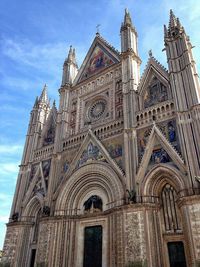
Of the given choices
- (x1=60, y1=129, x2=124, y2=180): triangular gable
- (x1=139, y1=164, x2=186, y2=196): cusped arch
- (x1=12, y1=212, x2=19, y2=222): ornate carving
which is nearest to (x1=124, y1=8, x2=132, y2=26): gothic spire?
(x1=60, y1=129, x2=124, y2=180): triangular gable

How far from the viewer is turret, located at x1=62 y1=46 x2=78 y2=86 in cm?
2544

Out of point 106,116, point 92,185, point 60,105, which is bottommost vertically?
point 92,185

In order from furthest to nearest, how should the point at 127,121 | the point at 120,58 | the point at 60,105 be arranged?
1. the point at 60,105
2. the point at 120,58
3. the point at 127,121

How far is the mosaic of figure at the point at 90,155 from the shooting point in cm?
1844

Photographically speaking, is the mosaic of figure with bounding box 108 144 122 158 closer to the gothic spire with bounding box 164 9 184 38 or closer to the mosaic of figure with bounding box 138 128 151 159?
the mosaic of figure with bounding box 138 128 151 159

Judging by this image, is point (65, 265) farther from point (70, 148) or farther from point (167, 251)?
point (70, 148)

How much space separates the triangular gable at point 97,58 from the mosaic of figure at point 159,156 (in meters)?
10.8

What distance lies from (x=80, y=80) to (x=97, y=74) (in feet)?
7.90

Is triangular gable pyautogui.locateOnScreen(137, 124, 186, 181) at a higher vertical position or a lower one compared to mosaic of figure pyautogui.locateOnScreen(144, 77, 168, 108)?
lower

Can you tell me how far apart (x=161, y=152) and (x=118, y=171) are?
308 cm

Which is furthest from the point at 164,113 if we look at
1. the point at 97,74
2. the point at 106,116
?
the point at 97,74

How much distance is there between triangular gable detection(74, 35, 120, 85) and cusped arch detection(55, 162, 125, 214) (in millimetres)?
10258

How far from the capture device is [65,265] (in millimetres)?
15883

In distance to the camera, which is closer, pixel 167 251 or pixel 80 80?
pixel 167 251
